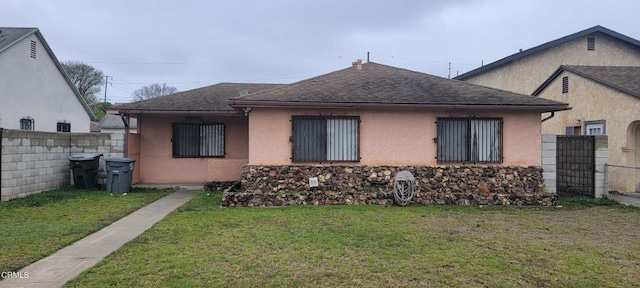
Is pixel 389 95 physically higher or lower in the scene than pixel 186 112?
higher

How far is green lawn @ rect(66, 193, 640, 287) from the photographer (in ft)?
13.0

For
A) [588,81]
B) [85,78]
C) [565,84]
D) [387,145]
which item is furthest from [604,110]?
[85,78]

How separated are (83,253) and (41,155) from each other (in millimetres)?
6975

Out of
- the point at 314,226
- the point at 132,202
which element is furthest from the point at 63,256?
the point at 132,202

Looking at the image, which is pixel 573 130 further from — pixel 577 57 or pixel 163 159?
pixel 163 159

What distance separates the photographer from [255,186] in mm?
9141

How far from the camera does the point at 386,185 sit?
9.35 m

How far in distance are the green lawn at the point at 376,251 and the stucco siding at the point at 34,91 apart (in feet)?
41.3

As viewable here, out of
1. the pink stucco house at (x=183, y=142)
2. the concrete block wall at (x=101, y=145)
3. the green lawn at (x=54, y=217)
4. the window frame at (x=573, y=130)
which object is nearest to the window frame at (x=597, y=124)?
the window frame at (x=573, y=130)

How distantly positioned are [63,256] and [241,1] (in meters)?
11.7

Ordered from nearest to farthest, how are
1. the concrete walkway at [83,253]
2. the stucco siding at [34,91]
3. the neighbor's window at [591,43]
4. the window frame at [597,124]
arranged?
1. the concrete walkway at [83,253]
2. the window frame at [597,124]
3. the stucco siding at [34,91]
4. the neighbor's window at [591,43]

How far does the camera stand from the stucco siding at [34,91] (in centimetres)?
1477

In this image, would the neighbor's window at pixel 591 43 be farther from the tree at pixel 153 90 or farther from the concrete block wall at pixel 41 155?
the tree at pixel 153 90

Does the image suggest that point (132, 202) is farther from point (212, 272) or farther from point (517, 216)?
point (517, 216)
